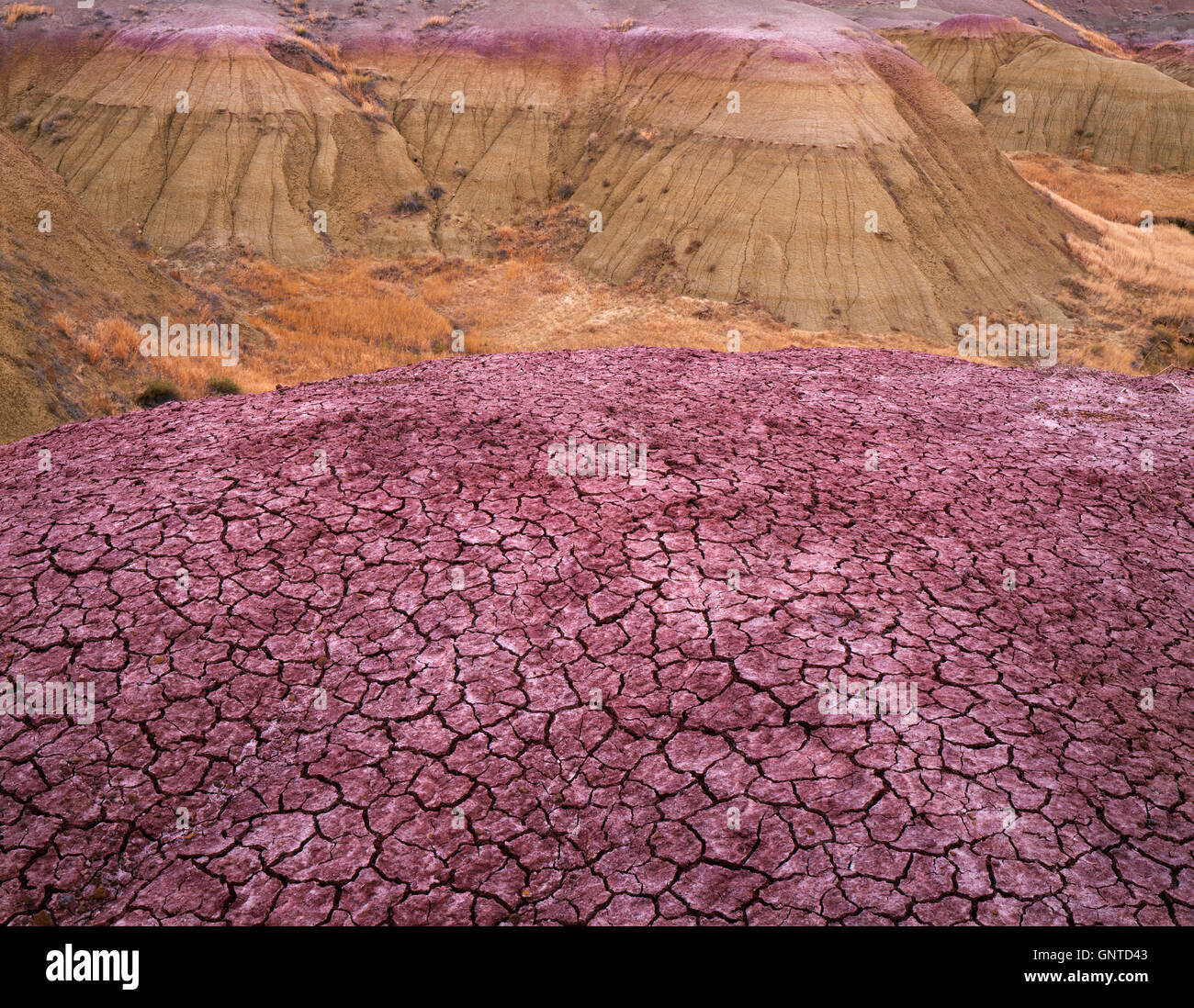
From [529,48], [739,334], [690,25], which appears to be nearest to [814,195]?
[739,334]

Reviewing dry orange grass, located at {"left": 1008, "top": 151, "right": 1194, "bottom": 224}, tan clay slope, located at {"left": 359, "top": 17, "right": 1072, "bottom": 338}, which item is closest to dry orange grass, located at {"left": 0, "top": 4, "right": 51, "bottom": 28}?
tan clay slope, located at {"left": 359, "top": 17, "right": 1072, "bottom": 338}

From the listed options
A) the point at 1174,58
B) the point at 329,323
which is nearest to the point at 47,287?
the point at 329,323

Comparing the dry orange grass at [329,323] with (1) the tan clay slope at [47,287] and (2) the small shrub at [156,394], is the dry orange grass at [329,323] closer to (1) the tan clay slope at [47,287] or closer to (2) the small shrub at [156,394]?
(2) the small shrub at [156,394]

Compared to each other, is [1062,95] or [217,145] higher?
[1062,95]

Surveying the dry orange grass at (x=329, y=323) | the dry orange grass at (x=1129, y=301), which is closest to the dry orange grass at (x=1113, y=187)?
the dry orange grass at (x=1129, y=301)

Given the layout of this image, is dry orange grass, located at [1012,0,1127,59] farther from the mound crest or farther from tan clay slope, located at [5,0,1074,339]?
tan clay slope, located at [5,0,1074,339]

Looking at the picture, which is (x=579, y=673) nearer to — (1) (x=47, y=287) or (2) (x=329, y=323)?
(1) (x=47, y=287)
